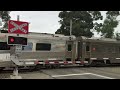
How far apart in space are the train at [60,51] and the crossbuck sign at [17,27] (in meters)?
4.43

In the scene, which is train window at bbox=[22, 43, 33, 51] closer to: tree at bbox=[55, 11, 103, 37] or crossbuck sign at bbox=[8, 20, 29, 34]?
crossbuck sign at bbox=[8, 20, 29, 34]

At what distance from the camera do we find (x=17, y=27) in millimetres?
11891

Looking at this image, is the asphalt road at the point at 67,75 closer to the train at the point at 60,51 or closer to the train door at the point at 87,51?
the train at the point at 60,51

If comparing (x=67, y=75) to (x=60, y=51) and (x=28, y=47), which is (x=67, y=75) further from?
(x=60, y=51)

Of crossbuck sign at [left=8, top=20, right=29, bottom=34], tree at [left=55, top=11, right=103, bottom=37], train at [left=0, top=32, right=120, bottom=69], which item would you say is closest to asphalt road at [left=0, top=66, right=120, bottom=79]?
→ train at [left=0, top=32, right=120, bottom=69]

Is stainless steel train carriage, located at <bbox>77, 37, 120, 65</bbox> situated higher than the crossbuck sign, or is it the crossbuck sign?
the crossbuck sign

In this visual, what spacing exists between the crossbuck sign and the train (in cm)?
443

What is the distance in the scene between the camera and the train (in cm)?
1781

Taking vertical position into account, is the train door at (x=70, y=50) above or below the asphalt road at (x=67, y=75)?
above

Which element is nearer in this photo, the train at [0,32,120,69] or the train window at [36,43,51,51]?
the train at [0,32,120,69]

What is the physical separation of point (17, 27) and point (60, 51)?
910 centimetres

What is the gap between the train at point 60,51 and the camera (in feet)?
58.4

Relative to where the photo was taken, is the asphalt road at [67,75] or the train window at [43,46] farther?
the train window at [43,46]

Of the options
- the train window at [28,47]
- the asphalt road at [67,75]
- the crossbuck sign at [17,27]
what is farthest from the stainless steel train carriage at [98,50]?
the crossbuck sign at [17,27]
